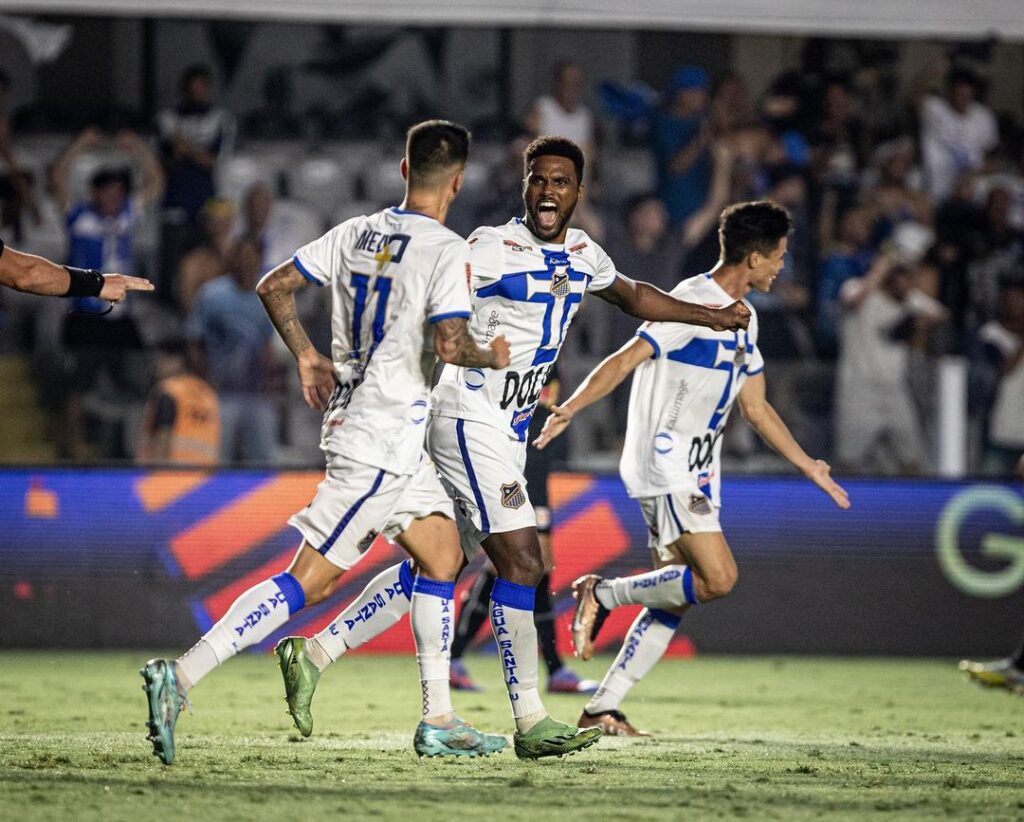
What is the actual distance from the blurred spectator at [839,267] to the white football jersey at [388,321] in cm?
648

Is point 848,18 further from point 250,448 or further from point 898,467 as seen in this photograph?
point 250,448

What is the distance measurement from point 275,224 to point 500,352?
707 centimetres

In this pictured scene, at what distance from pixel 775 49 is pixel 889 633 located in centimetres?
507

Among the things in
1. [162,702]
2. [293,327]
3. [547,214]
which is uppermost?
[547,214]

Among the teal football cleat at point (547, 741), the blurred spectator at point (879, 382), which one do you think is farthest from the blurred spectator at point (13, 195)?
the teal football cleat at point (547, 741)

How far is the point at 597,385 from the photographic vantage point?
6.75m

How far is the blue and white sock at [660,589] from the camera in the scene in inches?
272

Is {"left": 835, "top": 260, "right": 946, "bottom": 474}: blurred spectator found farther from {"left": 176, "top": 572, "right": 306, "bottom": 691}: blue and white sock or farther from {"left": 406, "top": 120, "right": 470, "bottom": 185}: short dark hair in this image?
{"left": 176, "top": 572, "right": 306, "bottom": 691}: blue and white sock

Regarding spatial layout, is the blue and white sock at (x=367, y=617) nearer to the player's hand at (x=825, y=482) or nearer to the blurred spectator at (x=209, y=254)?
the player's hand at (x=825, y=482)

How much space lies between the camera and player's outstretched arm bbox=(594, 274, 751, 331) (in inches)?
246

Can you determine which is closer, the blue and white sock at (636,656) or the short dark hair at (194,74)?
the blue and white sock at (636,656)

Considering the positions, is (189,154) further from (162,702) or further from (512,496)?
(162,702)

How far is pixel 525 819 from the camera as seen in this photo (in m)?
4.41

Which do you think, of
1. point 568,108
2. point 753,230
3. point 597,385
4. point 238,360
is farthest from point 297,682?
point 568,108
